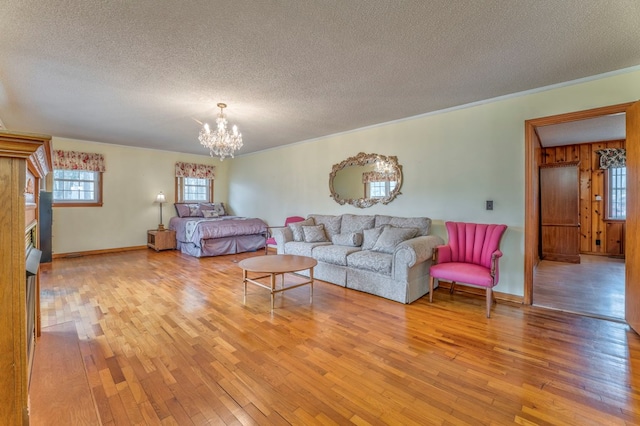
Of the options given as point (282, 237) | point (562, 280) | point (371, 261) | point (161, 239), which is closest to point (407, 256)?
point (371, 261)

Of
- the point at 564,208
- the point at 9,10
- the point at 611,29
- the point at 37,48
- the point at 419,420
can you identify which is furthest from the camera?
the point at 564,208

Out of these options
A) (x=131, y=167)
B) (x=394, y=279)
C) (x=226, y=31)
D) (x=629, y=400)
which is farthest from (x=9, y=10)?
(x=131, y=167)

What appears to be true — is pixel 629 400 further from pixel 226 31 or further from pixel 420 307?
pixel 226 31

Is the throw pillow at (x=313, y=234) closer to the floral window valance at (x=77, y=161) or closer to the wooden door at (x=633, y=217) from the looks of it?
the wooden door at (x=633, y=217)

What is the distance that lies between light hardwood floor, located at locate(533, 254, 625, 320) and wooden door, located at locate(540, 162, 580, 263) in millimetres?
314

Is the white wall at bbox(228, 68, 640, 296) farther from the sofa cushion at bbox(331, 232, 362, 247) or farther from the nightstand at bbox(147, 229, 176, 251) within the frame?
the nightstand at bbox(147, 229, 176, 251)

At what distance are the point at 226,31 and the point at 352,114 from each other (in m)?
2.28

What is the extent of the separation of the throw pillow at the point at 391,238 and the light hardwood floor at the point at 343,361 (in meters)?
0.68

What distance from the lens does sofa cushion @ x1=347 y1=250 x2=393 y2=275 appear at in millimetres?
3318

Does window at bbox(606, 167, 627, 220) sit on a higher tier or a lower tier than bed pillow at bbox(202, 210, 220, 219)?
higher

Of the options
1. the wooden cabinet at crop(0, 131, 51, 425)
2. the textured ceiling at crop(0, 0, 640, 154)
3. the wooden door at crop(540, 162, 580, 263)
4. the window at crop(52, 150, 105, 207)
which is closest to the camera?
the wooden cabinet at crop(0, 131, 51, 425)

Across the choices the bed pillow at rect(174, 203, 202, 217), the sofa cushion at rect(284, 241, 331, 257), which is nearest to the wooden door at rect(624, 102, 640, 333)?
the sofa cushion at rect(284, 241, 331, 257)

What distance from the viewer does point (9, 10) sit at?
1.87 meters

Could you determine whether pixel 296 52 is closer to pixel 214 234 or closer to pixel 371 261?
pixel 371 261
